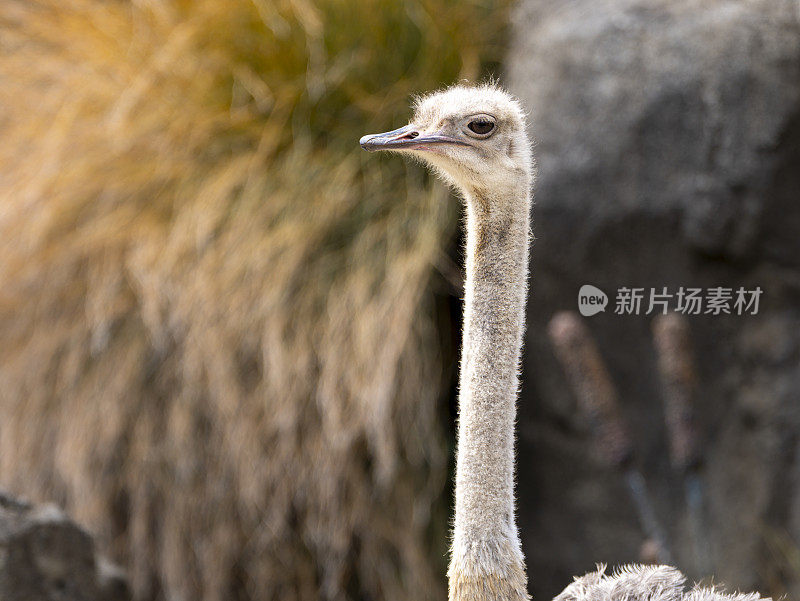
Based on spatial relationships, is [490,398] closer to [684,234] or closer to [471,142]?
[471,142]

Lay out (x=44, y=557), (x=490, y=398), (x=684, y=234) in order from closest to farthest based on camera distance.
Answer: (x=490, y=398) < (x=44, y=557) < (x=684, y=234)

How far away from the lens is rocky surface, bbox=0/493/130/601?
4.51 feet

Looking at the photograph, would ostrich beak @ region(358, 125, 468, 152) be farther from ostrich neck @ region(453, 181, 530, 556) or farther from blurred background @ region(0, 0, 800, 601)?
blurred background @ region(0, 0, 800, 601)

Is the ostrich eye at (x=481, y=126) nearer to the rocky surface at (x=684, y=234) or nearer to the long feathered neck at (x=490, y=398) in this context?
the long feathered neck at (x=490, y=398)

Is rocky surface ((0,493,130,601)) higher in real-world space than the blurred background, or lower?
lower

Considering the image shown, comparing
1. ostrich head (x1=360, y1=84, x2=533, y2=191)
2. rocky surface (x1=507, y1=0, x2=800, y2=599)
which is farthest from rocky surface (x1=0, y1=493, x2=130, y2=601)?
rocky surface (x1=507, y1=0, x2=800, y2=599)

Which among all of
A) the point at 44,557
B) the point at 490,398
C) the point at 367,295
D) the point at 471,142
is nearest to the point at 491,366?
the point at 490,398

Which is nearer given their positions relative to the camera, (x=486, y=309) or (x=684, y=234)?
(x=486, y=309)

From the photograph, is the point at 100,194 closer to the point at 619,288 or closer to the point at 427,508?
the point at 427,508

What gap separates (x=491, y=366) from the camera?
1.06 m

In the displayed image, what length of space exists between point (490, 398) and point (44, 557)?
28.7 inches

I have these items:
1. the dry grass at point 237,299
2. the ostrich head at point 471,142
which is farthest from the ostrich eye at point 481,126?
the dry grass at point 237,299

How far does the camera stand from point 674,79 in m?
2.02

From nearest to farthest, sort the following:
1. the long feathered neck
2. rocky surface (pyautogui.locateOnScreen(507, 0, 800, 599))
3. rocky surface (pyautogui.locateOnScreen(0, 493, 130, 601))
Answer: the long feathered neck
rocky surface (pyautogui.locateOnScreen(0, 493, 130, 601))
rocky surface (pyautogui.locateOnScreen(507, 0, 800, 599))
